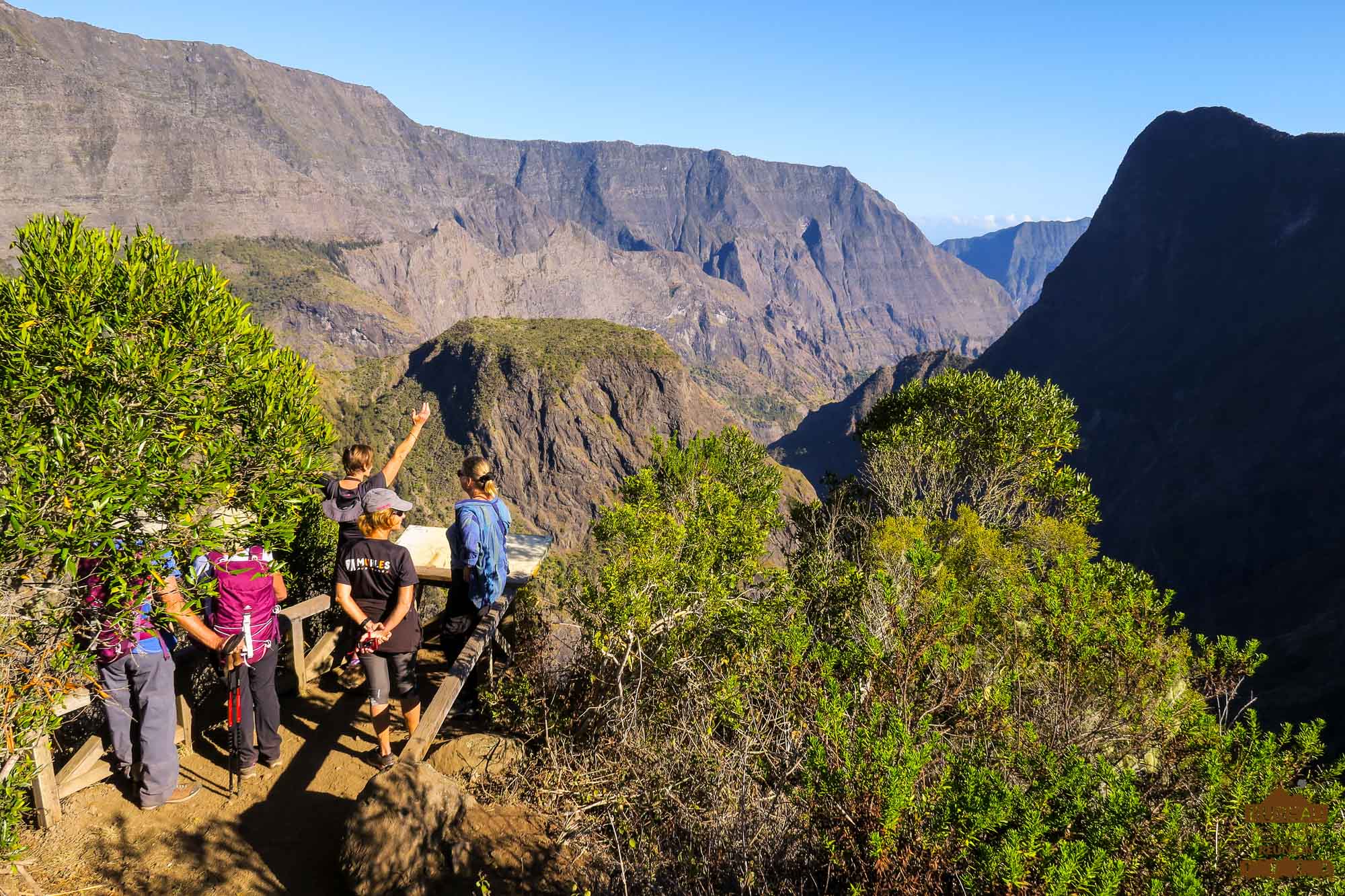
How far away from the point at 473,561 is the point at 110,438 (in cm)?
298

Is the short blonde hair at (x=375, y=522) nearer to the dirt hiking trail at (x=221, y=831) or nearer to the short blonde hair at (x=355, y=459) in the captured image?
the short blonde hair at (x=355, y=459)

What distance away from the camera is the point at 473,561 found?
6707mm

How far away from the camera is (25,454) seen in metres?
4.21

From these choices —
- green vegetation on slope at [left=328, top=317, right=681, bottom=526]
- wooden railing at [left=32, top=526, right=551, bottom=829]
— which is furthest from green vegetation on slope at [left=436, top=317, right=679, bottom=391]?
wooden railing at [left=32, top=526, right=551, bottom=829]

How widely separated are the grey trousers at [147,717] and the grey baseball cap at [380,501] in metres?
1.83

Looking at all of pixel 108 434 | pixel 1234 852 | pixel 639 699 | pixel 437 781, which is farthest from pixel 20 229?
pixel 1234 852

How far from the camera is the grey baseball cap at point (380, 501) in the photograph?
6340mm

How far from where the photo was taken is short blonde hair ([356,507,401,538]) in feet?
19.4

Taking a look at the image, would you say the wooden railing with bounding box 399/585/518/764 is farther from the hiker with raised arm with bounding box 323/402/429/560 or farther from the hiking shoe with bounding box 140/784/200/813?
the hiking shoe with bounding box 140/784/200/813

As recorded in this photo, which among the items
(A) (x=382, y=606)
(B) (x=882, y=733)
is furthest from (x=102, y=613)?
(B) (x=882, y=733)

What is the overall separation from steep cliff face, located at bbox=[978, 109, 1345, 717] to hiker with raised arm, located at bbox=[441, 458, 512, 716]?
169ft

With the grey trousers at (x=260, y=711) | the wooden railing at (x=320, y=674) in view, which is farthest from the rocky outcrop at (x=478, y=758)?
the grey trousers at (x=260, y=711)

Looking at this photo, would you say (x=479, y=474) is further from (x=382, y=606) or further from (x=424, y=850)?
(x=424, y=850)

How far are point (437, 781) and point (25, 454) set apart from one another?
3.18m
